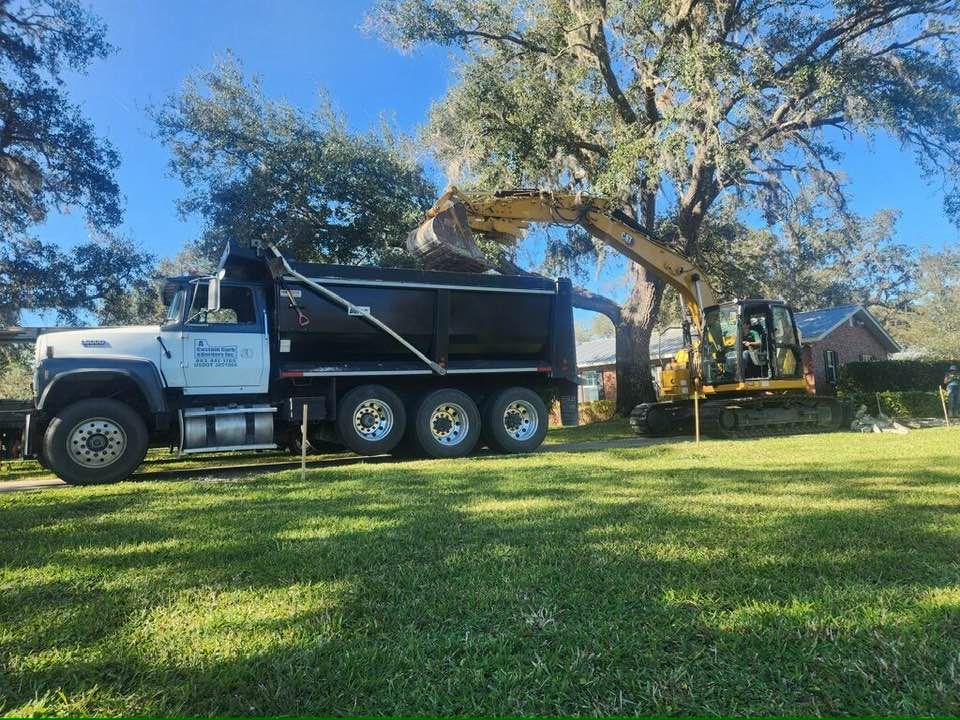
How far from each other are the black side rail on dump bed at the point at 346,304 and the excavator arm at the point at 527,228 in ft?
6.49

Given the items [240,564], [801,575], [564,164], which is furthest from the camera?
[564,164]

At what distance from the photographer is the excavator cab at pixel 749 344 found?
14.1 m

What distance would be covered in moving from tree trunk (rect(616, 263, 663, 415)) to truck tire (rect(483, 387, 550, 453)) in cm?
834

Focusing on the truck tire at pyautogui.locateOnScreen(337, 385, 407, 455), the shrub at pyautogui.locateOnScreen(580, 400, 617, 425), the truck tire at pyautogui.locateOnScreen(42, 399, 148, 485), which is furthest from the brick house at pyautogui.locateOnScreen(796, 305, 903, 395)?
the truck tire at pyautogui.locateOnScreen(42, 399, 148, 485)

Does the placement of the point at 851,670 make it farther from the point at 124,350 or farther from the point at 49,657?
the point at 124,350

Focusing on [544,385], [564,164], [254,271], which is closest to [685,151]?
[564,164]

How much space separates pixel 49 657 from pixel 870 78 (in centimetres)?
1968

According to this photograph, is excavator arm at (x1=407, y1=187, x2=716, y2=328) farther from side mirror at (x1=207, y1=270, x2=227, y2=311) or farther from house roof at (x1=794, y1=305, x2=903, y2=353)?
house roof at (x1=794, y1=305, x2=903, y2=353)

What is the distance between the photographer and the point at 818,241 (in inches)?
848

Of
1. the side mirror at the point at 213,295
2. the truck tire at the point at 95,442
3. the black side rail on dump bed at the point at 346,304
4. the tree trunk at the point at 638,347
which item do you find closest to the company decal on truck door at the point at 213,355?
the side mirror at the point at 213,295

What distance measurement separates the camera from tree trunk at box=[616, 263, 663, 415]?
1903 cm

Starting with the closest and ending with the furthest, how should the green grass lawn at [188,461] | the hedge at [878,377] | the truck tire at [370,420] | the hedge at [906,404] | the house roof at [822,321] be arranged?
the truck tire at [370,420]
the green grass lawn at [188,461]
the hedge at [906,404]
the hedge at [878,377]
the house roof at [822,321]

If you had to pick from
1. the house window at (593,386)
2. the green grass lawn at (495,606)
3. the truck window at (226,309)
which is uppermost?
the truck window at (226,309)

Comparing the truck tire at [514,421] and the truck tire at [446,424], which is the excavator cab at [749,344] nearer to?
the truck tire at [514,421]
